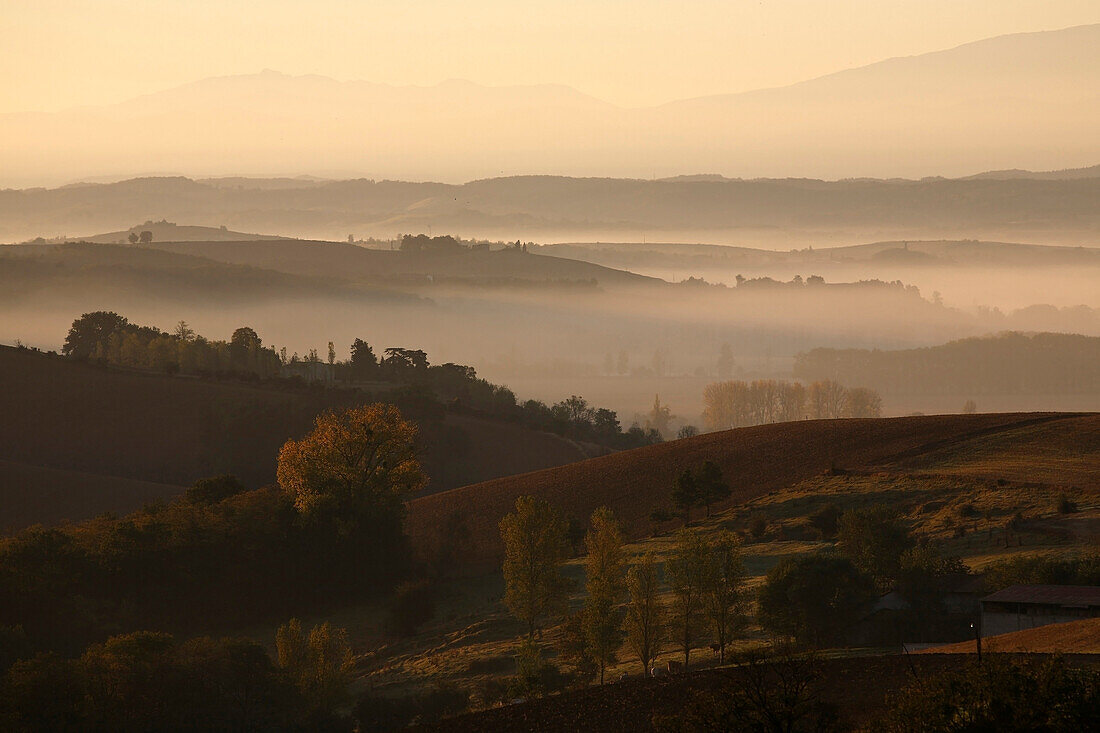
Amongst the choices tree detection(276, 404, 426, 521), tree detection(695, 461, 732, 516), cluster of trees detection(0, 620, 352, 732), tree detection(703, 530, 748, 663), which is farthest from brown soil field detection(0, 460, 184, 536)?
tree detection(703, 530, 748, 663)

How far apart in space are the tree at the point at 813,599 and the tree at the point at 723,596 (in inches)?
42.4

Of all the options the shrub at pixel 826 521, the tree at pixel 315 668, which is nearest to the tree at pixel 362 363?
the shrub at pixel 826 521

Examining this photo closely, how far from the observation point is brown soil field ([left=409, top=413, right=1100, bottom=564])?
77.8m

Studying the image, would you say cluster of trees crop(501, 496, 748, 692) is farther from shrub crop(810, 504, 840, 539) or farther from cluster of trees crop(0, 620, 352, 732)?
shrub crop(810, 504, 840, 539)

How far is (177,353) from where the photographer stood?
16612cm

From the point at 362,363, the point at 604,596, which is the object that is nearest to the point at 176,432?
the point at 362,363

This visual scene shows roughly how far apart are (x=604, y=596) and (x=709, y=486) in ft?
77.5

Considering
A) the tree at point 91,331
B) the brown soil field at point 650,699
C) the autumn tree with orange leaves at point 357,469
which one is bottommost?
the brown soil field at point 650,699

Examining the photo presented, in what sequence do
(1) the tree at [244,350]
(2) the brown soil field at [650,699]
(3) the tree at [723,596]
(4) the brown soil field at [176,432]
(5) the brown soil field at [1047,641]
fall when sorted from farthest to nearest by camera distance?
(1) the tree at [244,350], (4) the brown soil field at [176,432], (3) the tree at [723,596], (5) the brown soil field at [1047,641], (2) the brown soil field at [650,699]

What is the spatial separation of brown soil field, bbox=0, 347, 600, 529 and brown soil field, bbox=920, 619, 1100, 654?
79.5m

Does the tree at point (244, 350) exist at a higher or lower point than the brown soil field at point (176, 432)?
higher

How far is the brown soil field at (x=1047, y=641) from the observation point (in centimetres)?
3816

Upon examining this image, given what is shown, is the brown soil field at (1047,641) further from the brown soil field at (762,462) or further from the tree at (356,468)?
the tree at (356,468)

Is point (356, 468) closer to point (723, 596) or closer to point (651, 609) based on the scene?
point (651, 609)
